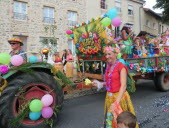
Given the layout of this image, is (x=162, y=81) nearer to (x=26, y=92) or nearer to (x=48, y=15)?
(x=26, y=92)

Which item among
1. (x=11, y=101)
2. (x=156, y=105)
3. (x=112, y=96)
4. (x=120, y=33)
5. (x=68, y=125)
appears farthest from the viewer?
(x=120, y=33)

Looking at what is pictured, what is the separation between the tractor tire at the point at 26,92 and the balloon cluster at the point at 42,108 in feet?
0.54

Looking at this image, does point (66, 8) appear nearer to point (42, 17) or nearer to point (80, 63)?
point (42, 17)

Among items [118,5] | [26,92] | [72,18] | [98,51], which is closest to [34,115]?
[26,92]

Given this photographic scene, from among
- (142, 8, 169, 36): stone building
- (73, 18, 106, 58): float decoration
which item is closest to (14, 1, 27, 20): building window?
(73, 18, 106, 58): float decoration

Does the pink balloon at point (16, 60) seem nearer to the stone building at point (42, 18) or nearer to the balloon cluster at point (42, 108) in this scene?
the balloon cluster at point (42, 108)

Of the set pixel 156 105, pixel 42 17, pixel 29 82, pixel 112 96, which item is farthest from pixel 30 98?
pixel 42 17

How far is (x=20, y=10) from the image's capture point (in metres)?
13.8

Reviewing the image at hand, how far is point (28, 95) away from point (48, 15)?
1322 centimetres

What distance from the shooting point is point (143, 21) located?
2556 cm

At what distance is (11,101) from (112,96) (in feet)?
5.95

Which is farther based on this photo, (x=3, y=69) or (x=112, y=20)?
(x=112, y=20)

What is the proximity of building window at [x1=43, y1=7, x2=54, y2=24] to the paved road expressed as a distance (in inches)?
435

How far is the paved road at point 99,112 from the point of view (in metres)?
3.83
